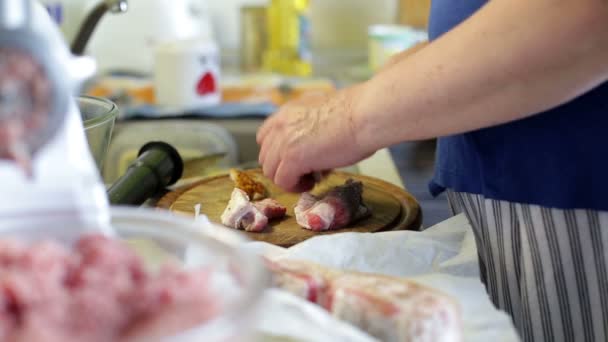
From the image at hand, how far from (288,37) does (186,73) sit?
550 millimetres

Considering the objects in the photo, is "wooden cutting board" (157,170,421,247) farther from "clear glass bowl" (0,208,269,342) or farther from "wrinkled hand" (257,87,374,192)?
"clear glass bowl" (0,208,269,342)

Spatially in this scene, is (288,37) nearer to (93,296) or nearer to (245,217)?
(245,217)

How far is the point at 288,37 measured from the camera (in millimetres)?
2287

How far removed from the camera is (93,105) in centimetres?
89

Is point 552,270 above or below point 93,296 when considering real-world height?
below

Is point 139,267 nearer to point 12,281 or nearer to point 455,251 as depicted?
point 12,281

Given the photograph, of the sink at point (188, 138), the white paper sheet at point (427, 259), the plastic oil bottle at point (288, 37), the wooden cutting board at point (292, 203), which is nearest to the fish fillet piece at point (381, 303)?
the white paper sheet at point (427, 259)

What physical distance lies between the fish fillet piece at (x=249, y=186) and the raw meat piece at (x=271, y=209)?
0.18 feet

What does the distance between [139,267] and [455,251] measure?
38 centimetres

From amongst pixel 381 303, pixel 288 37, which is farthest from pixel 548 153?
pixel 288 37

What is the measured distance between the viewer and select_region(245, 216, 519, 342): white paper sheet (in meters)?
0.59

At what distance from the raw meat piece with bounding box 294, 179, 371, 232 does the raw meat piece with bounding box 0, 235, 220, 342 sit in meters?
0.43

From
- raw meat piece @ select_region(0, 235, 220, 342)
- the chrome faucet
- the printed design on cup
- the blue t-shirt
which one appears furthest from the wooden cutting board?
the printed design on cup

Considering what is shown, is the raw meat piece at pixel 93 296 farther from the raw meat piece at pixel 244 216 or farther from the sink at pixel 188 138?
the sink at pixel 188 138
